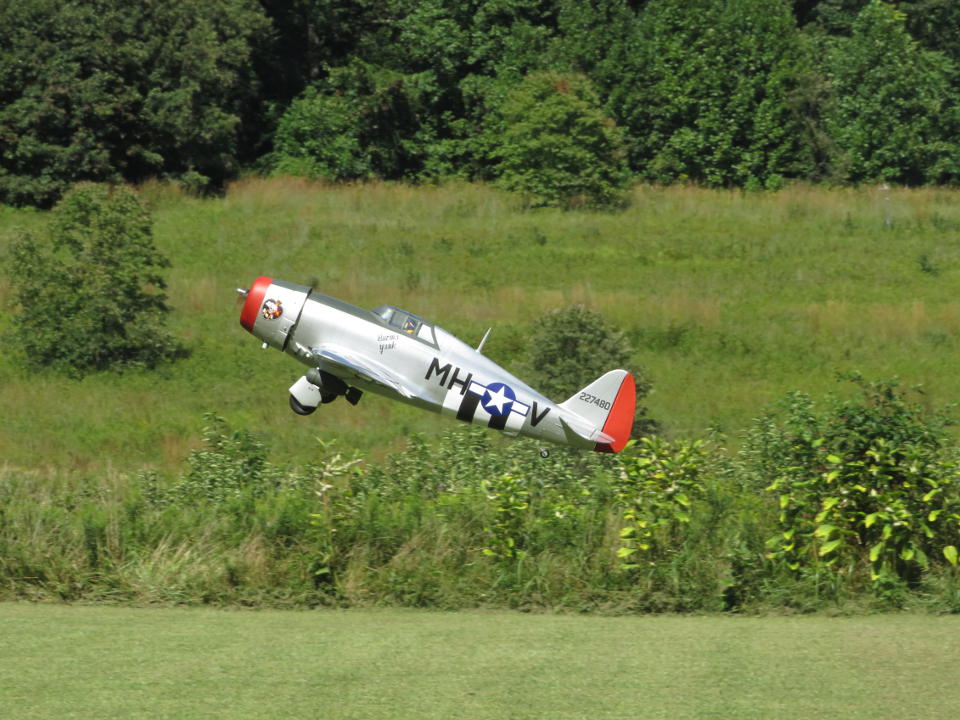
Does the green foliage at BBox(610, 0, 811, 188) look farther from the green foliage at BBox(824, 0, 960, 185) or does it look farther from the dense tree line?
the green foliage at BBox(824, 0, 960, 185)

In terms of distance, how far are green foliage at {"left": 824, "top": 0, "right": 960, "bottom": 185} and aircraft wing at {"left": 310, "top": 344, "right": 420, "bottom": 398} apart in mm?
36655

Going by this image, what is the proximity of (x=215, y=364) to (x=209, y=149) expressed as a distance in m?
20.7

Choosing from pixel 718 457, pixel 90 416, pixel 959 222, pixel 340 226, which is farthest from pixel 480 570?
pixel 959 222

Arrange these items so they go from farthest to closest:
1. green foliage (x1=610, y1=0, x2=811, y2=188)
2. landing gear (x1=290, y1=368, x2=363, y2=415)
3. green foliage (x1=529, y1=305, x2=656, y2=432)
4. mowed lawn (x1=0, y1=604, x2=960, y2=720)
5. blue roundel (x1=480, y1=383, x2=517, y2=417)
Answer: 1. green foliage (x1=610, y1=0, x2=811, y2=188)
2. green foliage (x1=529, y1=305, x2=656, y2=432)
3. landing gear (x1=290, y1=368, x2=363, y2=415)
4. blue roundel (x1=480, y1=383, x2=517, y2=417)
5. mowed lawn (x1=0, y1=604, x2=960, y2=720)

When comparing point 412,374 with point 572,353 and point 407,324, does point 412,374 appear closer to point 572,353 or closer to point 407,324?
point 407,324

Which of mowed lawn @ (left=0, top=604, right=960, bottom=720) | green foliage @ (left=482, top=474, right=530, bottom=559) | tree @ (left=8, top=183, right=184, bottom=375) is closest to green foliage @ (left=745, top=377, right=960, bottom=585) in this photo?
mowed lawn @ (left=0, top=604, right=960, bottom=720)

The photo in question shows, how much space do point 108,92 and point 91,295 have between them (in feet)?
57.6

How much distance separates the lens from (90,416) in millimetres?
23641

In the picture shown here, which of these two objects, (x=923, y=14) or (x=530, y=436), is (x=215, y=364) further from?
(x=923, y=14)

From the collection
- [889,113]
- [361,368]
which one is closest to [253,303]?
[361,368]

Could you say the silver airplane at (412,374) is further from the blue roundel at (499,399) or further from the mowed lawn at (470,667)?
the mowed lawn at (470,667)

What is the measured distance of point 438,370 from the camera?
12.6 m

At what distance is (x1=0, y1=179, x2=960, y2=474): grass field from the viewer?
77.3 ft

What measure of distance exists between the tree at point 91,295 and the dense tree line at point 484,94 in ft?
47.3
